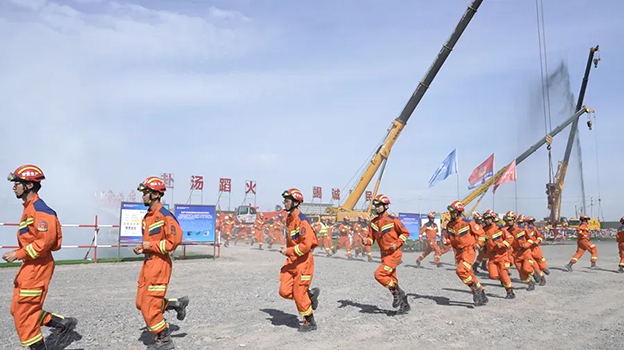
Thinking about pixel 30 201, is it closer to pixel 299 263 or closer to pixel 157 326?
pixel 157 326


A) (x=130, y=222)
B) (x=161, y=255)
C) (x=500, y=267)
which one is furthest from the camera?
(x=130, y=222)

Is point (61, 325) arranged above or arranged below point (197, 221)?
below

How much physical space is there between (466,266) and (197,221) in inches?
467

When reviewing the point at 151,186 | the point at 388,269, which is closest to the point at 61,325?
the point at 151,186

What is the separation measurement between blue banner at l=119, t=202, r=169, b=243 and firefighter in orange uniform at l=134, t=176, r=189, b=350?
11747mm

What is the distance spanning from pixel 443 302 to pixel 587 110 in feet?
162

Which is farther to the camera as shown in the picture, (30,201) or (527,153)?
(527,153)

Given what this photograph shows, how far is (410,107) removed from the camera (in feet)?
107

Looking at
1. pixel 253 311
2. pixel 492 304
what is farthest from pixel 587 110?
pixel 253 311

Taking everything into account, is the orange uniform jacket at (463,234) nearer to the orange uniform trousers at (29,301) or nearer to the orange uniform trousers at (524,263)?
the orange uniform trousers at (524,263)

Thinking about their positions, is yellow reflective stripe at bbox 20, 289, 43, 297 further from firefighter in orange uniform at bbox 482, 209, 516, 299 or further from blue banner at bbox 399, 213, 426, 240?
blue banner at bbox 399, 213, 426, 240

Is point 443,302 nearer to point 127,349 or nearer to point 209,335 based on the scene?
point 209,335

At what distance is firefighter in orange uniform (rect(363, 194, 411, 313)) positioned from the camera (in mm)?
8695

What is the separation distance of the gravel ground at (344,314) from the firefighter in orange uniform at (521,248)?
20.6 inches
